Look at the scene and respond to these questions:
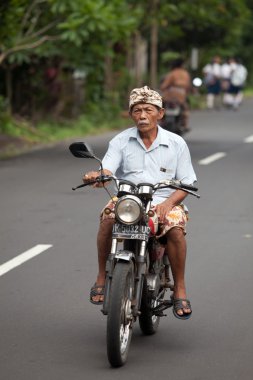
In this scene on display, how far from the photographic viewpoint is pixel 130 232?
7.07 metres

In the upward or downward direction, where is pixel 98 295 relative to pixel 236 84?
upward

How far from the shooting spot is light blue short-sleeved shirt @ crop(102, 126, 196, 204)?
24.8ft

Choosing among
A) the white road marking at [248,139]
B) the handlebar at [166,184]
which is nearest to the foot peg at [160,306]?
the handlebar at [166,184]

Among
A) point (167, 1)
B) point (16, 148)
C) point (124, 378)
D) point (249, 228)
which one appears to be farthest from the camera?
point (167, 1)

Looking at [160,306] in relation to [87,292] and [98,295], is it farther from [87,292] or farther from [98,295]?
[87,292]

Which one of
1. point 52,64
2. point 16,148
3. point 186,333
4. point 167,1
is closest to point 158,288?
point 186,333

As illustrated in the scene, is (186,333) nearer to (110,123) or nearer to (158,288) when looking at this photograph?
(158,288)

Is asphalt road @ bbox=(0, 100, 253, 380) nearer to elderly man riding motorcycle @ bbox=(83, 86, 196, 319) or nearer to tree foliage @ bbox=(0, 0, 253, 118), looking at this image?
elderly man riding motorcycle @ bbox=(83, 86, 196, 319)

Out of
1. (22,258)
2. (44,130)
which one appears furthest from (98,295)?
(44,130)

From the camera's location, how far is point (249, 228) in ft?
41.7

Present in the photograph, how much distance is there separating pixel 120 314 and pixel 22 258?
164 inches

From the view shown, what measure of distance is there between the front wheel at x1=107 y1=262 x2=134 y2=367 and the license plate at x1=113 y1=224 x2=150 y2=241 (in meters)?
0.17

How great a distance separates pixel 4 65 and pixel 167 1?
7907mm

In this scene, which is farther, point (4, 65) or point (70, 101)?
point (70, 101)
